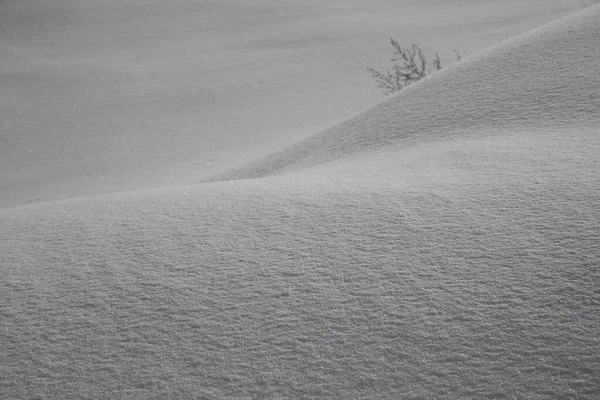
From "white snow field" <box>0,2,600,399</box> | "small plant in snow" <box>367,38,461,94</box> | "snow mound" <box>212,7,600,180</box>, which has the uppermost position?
"small plant in snow" <box>367,38,461,94</box>

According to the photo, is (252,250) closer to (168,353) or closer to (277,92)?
(168,353)

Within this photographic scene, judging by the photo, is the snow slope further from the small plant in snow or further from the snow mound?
the snow mound

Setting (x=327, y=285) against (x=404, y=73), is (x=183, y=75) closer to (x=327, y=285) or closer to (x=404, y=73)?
(x=404, y=73)

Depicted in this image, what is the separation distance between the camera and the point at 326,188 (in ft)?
5.48

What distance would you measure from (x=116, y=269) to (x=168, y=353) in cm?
33

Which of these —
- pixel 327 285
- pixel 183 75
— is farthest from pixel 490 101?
pixel 183 75

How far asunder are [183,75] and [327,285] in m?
4.95

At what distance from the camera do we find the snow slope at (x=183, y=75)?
4.45 m

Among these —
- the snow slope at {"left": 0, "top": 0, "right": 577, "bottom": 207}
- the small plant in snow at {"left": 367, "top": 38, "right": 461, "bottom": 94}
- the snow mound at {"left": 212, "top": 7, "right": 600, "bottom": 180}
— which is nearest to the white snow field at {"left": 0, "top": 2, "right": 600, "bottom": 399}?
the snow mound at {"left": 212, "top": 7, "right": 600, "bottom": 180}

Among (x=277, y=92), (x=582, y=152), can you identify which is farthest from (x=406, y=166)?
(x=277, y=92)

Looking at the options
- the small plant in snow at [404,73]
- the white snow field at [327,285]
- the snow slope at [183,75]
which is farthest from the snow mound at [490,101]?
the snow slope at [183,75]

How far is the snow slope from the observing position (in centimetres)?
445

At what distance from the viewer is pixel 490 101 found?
239 centimetres

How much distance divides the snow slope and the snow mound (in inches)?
55.8
